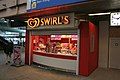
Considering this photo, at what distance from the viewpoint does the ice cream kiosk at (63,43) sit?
9969 millimetres

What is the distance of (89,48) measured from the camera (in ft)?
33.0

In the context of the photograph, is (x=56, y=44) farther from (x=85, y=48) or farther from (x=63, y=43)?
(x=85, y=48)

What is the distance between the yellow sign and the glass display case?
4.30 ft

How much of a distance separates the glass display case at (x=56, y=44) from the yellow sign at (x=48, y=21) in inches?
51.6

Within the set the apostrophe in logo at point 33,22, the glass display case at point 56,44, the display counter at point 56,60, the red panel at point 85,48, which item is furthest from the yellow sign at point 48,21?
the display counter at point 56,60

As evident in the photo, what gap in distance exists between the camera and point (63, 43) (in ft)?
39.4

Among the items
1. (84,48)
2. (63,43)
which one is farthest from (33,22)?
(84,48)

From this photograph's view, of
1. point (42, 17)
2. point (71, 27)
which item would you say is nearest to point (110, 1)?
point (71, 27)

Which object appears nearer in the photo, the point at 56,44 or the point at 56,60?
the point at 56,60

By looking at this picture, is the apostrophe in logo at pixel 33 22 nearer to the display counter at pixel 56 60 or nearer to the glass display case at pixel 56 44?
the glass display case at pixel 56 44

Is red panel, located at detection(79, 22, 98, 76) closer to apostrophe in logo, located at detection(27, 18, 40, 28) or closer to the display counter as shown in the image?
the display counter

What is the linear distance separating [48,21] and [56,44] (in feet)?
6.62

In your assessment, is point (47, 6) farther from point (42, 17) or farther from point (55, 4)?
point (42, 17)

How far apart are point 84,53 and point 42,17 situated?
343cm
